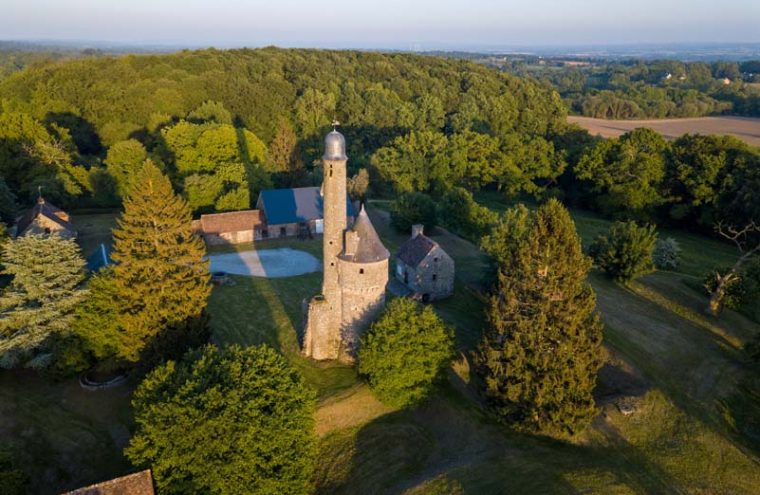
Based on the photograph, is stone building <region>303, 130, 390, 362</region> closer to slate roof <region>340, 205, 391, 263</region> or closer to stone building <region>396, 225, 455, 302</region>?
slate roof <region>340, 205, 391, 263</region>

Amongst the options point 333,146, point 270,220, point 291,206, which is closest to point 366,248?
point 333,146

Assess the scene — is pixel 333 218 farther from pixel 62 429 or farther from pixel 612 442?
pixel 612 442

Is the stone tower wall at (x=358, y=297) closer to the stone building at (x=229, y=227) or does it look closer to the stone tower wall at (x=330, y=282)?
the stone tower wall at (x=330, y=282)

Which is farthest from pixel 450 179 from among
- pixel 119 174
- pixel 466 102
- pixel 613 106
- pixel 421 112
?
pixel 613 106

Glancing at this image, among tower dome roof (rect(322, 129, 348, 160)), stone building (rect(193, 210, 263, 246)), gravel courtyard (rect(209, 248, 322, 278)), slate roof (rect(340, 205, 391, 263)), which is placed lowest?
gravel courtyard (rect(209, 248, 322, 278))

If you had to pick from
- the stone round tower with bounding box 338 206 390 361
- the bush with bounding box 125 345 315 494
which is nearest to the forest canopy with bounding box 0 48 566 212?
the stone round tower with bounding box 338 206 390 361

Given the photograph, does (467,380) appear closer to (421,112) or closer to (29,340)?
(29,340)

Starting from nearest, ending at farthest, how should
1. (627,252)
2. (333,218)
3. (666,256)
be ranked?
1. (333,218)
2. (627,252)
3. (666,256)
